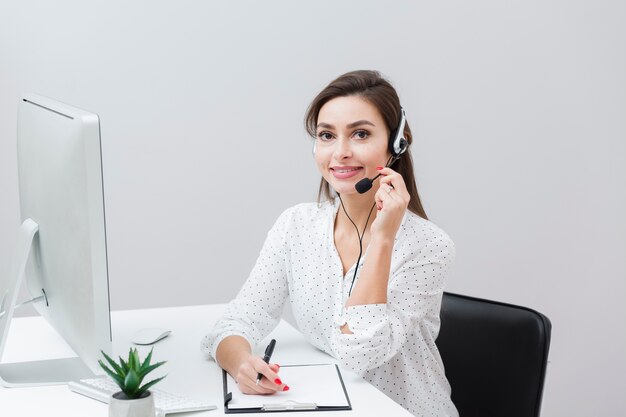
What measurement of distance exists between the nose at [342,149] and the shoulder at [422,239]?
21 centimetres

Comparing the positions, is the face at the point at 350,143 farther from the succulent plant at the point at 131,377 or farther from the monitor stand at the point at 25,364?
the succulent plant at the point at 131,377

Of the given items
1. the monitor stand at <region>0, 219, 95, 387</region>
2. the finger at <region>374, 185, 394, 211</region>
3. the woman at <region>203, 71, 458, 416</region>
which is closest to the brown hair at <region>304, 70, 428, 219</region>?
the woman at <region>203, 71, 458, 416</region>

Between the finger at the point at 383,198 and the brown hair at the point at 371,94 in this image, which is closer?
the finger at the point at 383,198

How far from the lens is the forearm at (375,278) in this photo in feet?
5.55

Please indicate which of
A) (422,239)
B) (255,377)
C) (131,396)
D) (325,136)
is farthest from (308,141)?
(131,396)

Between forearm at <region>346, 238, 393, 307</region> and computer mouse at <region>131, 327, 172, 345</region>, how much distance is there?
0.48 meters

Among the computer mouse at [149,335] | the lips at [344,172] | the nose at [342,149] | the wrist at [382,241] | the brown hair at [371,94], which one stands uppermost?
the brown hair at [371,94]

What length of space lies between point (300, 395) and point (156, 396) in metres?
0.26

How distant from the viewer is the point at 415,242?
6.05 feet

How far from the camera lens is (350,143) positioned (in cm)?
189

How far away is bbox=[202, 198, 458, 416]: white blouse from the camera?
1.68 metres

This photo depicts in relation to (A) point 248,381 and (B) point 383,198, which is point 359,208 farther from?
(A) point 248,381

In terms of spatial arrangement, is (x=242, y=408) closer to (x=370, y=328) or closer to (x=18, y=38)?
(x=370, y=328)

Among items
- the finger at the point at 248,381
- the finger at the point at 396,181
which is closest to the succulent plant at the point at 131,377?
the finger at the point at 248,381
